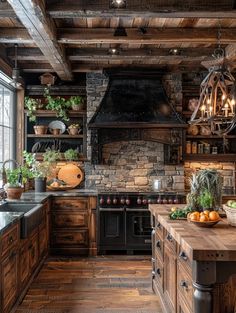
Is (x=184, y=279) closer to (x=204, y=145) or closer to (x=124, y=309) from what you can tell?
(x=124, y=309)

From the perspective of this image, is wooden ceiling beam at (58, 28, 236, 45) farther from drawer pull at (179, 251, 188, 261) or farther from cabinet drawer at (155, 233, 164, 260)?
drawer pull at (179, 251, 188, 261)

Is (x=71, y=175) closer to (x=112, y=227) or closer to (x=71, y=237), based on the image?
(x=71, y=237)

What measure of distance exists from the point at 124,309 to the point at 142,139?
306 cm

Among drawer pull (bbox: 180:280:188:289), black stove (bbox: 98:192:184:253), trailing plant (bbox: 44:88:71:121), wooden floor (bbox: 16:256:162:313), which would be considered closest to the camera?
drawer pull (bbox: 180:280:188:289)

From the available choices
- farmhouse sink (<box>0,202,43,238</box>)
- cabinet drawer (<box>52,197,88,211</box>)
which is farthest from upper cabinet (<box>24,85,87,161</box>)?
farmhouse sink (<box>0,202,43,238</box>)

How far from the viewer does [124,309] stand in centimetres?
355

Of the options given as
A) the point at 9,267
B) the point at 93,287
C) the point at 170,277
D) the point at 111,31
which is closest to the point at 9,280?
the point at 9,267

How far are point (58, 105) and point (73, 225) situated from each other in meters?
2.05

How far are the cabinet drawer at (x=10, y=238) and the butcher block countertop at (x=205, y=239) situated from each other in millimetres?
1363

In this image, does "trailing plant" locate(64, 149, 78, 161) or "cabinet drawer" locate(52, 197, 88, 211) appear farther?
"trailing plant" locate(64, 149, 78, 161)

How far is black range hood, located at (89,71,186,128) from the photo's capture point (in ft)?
19.4

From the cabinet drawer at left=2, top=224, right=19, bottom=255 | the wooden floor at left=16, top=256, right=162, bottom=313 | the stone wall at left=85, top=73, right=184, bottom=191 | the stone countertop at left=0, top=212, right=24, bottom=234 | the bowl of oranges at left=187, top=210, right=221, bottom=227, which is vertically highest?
the stone wall at left=85, top=73, right=184, bottom=191

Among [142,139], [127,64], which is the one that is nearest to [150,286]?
[142,139]

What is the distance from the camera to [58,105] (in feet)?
20.1
